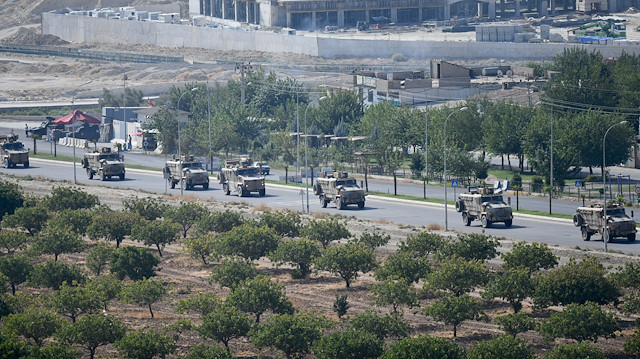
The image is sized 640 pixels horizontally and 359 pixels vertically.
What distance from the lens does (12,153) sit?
9194cm

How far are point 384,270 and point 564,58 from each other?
243 feet

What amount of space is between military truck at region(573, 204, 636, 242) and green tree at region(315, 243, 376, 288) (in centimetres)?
1342

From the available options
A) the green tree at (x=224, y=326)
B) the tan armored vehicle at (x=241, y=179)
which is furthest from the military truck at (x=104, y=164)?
the green tree at (x=224, y=326)

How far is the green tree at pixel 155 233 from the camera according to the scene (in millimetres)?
55375

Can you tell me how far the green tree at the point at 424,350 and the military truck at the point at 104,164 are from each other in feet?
181

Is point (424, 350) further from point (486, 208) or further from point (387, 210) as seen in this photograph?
point (387, 210)

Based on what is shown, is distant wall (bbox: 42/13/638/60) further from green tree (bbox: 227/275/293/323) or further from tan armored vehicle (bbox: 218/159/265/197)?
green tree (bbox: 227/275/293/323)

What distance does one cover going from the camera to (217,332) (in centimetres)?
3744

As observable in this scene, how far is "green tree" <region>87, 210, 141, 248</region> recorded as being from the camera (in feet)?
187

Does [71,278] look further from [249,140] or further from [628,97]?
[628,97]

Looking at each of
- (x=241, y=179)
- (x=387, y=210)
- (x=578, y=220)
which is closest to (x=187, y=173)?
(x=241, y=179)

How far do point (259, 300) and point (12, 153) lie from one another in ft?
188

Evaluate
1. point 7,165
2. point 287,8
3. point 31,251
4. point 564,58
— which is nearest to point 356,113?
point 564,58

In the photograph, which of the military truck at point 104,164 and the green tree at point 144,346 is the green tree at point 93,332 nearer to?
the green tree at point 144,346
